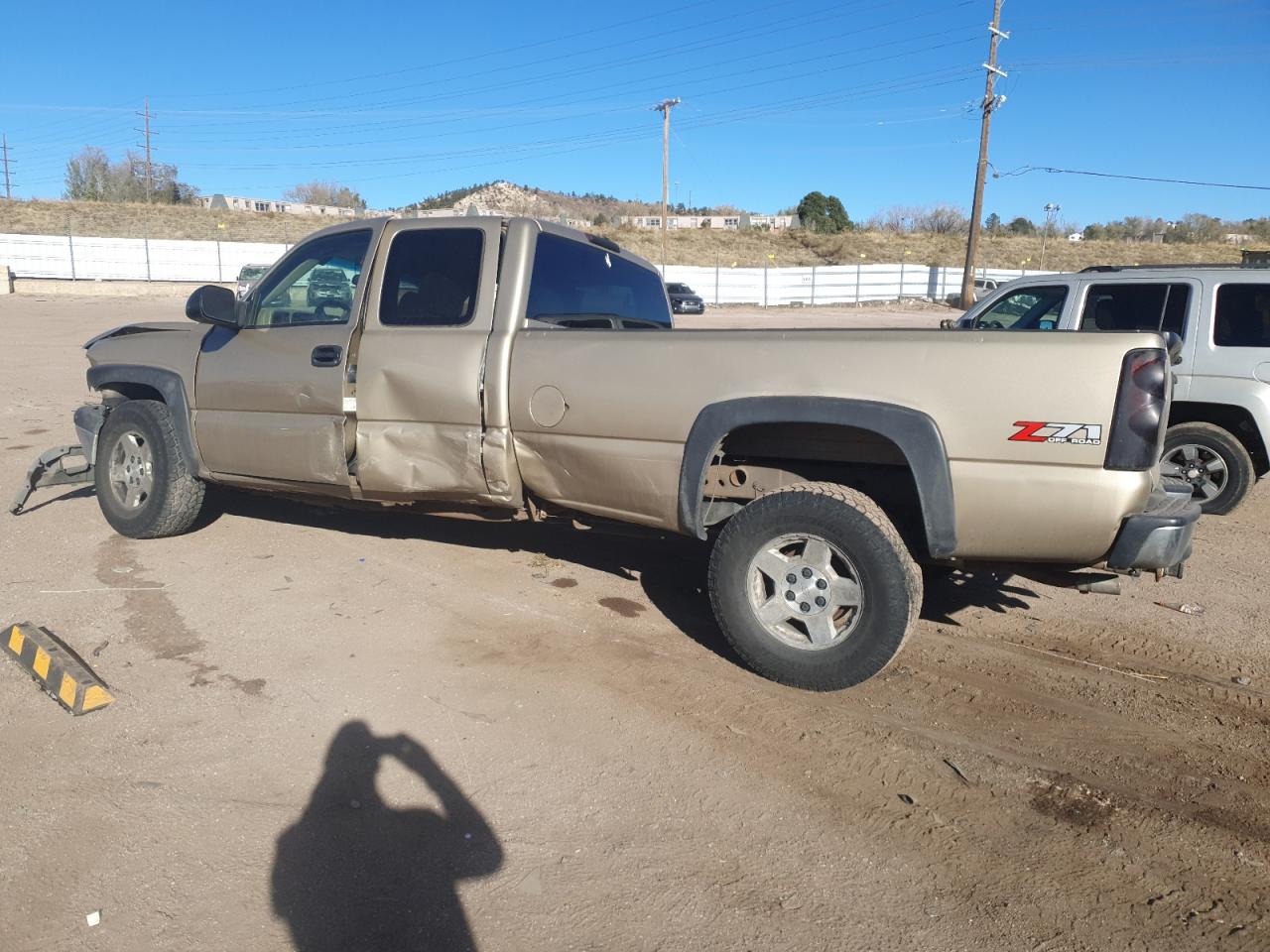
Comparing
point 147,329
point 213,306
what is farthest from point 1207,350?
point 147,329

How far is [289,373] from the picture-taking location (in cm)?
498

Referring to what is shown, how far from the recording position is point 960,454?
11.5 feet

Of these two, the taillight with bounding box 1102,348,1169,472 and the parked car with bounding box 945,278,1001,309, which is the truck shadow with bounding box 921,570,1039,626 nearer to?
the taillight with bounding box 1102,348,1169,472

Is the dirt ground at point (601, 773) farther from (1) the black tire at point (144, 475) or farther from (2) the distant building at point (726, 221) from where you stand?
(2) the distant building at point (726, 221)

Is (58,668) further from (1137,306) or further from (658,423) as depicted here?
(1137,306)

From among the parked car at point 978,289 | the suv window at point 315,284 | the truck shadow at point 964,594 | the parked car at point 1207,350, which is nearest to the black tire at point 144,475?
the suv window at point 315,284

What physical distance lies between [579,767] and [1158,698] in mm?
2578

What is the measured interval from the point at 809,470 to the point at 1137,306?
449 cm

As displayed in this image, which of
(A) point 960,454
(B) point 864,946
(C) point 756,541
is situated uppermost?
(A) point 960,454

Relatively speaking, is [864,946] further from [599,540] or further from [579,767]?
[599,540]

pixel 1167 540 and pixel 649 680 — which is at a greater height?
pixel 1167 540

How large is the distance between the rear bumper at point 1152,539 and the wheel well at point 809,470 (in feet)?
2.77

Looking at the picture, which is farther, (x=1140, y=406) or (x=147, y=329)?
(x=147, y=329)

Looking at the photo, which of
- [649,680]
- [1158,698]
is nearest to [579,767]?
[649,680]
